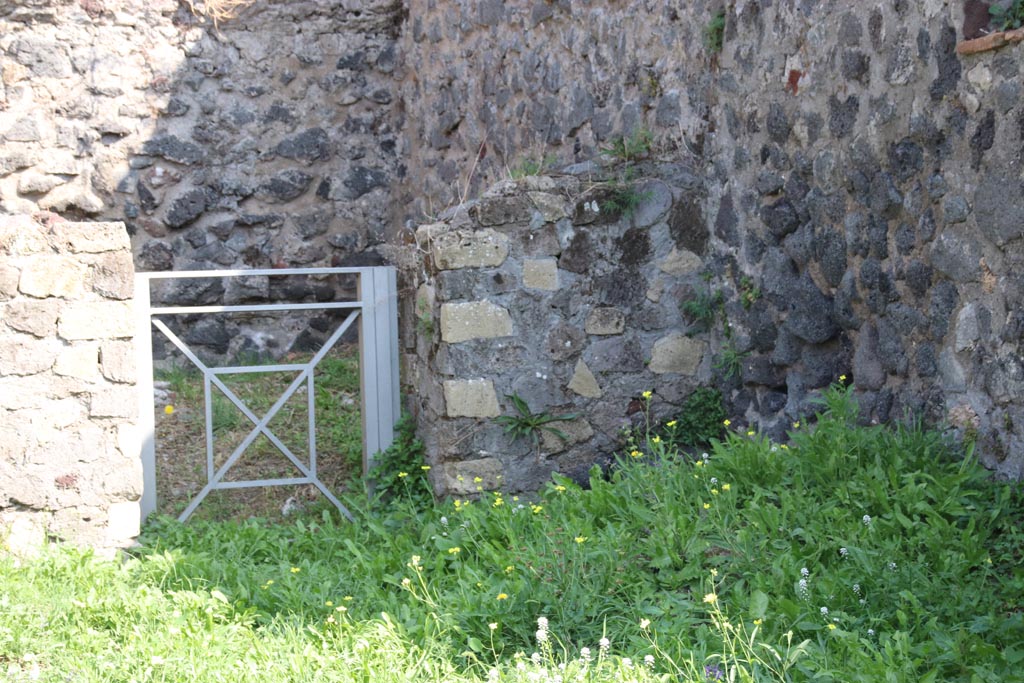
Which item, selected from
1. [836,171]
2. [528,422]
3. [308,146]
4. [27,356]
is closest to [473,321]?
[528,422]

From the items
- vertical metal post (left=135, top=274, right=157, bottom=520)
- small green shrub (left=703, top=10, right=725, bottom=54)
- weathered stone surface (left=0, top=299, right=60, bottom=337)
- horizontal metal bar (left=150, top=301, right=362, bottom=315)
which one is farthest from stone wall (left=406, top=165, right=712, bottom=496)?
weathered stone surface (left=0, top=299, right=60, bottom=337)

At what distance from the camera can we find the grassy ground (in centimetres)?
541

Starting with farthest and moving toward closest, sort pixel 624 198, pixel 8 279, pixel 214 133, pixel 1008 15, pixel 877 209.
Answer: pixel 214 133, pixel 624 198, pixel 8 279, pixel 877 209, pixel 1008 15

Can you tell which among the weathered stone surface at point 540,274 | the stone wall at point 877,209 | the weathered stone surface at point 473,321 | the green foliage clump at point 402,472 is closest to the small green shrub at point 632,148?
the stone wall at point 877,209

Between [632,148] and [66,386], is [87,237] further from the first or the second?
[632,148]

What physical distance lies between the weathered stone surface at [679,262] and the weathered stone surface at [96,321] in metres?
2.37

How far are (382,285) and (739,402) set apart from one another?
5.91 ft

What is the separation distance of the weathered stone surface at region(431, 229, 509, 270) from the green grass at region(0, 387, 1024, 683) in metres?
1.06

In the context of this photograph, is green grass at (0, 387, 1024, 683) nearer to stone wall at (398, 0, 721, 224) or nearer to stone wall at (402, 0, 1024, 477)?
stone wall at (402, 0, 1024, 477)

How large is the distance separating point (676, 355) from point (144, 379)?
2.43 m

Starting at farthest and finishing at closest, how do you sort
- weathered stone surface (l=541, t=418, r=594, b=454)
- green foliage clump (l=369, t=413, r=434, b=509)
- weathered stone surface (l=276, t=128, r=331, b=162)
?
weathered stone surface (l=276, t=128, r=331, b=162) < green foliage clump (l=369, t=413, r=434, b=509) < weathered stone surface (l=541, t=418, r=594, b=454)

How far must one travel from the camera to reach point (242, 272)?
16.4 feet

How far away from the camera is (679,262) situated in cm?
491

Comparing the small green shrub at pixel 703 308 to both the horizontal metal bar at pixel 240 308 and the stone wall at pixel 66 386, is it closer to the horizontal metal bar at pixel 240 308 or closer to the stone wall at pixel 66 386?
the horizontal metal bar at pixel 240 308
